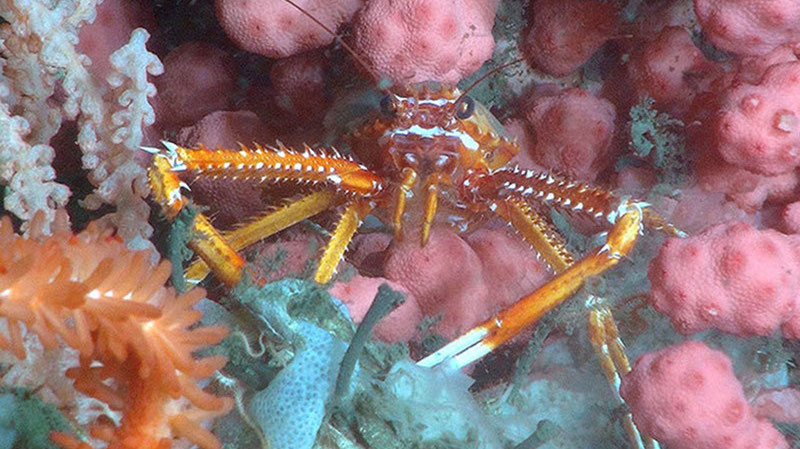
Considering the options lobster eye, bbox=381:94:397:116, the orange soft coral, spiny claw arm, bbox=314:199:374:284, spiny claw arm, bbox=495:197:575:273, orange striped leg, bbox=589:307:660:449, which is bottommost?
orange striped leg, bbox=589:307:660:449

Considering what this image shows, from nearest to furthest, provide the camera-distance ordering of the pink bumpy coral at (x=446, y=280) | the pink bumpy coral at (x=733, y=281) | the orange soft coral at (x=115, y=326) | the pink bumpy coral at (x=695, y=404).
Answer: the orange soft coral at (x=115, y=326) < the pink bumpy coral at (x=695, y=404) < the pink bumpy coral at (x=733, y=281) < the pink bumpy coral at (x=446, y=280)

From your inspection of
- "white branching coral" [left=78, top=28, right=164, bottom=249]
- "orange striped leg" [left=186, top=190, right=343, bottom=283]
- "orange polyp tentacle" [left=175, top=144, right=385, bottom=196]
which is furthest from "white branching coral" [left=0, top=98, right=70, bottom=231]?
"orange striped leg" [left=186, top=190, right=343, bottom=283]

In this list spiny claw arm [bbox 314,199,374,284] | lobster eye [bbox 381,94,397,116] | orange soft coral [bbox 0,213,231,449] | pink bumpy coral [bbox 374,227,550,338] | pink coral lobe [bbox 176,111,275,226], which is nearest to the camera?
orange soft coral [bbox 0,213,231,449]

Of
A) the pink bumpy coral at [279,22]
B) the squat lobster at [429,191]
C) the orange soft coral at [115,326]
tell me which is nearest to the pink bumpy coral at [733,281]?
the squat lobster at [429,191]

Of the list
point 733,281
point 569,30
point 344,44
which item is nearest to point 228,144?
point 344,44

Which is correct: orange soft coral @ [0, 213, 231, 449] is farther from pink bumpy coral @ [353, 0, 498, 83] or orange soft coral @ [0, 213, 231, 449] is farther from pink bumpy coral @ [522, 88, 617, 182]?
pink bumpy coral @ [522, 88, 617, 182]

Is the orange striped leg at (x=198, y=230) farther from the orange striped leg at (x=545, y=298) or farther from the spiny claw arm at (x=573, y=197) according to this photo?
the spiny claw arm at (x=573, y=197)
